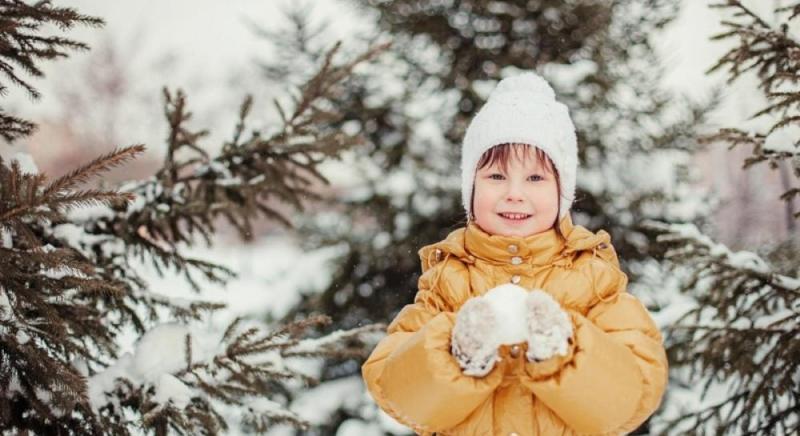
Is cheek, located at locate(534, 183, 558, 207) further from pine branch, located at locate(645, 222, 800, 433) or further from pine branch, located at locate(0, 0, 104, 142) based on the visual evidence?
pine branch, located at locate(0, 0, 104, 142)

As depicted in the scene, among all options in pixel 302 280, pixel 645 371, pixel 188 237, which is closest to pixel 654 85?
pixel 302 280

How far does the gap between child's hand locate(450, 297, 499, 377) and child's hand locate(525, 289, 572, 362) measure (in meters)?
0.09

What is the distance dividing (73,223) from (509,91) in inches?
84.2

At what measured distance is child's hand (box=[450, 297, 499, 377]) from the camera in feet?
6.23

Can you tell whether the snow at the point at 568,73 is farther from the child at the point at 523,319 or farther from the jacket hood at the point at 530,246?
the jacket hood at the point at 530,246

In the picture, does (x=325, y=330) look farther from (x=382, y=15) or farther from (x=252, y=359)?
(x=252, y=359)

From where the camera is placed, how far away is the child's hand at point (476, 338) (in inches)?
74.7

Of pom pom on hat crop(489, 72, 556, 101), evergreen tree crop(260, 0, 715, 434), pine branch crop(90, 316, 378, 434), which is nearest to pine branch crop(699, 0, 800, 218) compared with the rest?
pom pom on hat crop(489, 72, 556, 101)

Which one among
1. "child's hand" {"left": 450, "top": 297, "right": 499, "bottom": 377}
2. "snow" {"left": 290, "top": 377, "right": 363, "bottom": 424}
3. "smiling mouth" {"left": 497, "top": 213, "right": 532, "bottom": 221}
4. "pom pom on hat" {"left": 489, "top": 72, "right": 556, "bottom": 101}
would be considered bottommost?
"snow" {"left": 290, "top": 377, "right": 363, "bottom": 424}

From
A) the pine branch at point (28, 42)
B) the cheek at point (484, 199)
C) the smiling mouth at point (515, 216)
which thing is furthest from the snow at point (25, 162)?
the smiling mouth at point (515, 216)

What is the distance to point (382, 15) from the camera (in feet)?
22.9

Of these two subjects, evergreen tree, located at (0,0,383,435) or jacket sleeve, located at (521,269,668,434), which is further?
evergreen tree, located at (0,0,383,435)

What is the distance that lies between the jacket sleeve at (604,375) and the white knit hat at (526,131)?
492 mm

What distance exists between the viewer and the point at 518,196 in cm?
236
